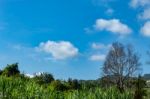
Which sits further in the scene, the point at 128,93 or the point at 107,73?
the point at 107,73

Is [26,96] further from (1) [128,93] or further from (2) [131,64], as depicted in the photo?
(2) [131,64]

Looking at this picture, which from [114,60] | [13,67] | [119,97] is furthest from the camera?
[114,60]

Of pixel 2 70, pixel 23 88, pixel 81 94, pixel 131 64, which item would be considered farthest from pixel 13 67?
pixel 131 64

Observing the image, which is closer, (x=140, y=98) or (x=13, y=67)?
(x=140, y=98)

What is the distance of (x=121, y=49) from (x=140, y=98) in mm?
48709

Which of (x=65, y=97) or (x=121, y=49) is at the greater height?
(x=121, y=49)

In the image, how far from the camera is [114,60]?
229 ft

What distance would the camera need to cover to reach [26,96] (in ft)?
68.6

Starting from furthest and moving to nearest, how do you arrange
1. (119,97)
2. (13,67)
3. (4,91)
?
(13,67), (4,91), (119,97)

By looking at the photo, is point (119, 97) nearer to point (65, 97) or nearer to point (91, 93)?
point (91, 93)

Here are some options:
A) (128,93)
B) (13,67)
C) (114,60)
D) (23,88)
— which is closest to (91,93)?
(128,93)

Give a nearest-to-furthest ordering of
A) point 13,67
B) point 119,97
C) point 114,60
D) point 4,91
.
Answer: point 119,97
point 4,91
point 13,67
point 114,60

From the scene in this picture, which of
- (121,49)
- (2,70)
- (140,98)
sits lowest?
(140,98)

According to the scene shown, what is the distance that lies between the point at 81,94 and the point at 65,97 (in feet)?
3.04
